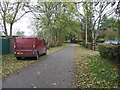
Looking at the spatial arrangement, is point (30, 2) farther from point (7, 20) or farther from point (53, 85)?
point (53, 85)

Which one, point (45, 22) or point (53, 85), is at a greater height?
point (45, 22)

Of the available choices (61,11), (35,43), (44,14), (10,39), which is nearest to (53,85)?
(35,43)

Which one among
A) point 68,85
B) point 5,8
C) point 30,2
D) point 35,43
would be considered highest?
point 30,2

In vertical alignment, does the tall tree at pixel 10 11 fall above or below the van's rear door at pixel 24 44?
above

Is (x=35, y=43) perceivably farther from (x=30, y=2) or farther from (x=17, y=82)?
(x=30, y=2)

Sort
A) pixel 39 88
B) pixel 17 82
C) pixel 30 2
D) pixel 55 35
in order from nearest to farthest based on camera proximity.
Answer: pixel 39 88
pixel 17 82
pixel 30 2
pixel 55 35

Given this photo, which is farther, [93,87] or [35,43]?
[35,43]

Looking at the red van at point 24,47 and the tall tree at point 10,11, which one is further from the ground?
the tall tree at point 10,11

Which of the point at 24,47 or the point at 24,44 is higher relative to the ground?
the point at 24,44

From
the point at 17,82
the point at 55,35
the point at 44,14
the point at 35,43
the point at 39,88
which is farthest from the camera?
the point at 55,35

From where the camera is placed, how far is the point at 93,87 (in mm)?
3748

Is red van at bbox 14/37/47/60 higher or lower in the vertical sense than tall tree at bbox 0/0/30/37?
lower

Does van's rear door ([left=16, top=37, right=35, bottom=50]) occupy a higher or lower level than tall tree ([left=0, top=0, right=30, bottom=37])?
lower

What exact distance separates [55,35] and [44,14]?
13.8 metres
